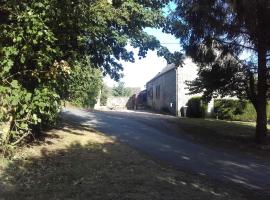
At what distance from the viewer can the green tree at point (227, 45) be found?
19734mm

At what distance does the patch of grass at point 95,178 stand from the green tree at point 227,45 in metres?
7.66

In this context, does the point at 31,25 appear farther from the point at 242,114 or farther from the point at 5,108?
the point at 242,114

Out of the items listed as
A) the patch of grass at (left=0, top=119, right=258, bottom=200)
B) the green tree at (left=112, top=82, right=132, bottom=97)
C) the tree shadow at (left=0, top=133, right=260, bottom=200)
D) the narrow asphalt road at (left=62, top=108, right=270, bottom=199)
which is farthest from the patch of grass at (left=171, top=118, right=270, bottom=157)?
the green tree at (left=112, top=82, right=132, bottom=97)

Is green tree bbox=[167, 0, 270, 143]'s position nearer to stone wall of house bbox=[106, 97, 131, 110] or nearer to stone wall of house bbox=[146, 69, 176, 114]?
stone wall of house bbox=[146, 69, 176, 114]

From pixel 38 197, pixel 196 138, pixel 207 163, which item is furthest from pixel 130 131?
pixel 38 197

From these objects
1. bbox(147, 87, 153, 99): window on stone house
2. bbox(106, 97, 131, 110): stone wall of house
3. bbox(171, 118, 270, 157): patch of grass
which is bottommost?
bbox(171, 118, 270, 157): patch of grass

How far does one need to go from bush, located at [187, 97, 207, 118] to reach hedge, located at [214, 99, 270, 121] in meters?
1.11

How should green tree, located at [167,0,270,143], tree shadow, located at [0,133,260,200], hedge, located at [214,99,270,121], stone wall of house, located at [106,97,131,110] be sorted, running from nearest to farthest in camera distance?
tree shadow, located at [0,133,260,200], green tree, located at [167,0,270,143], hedge, located at [214,99,270,121], stone wall of house, located at [106,97,131,110]

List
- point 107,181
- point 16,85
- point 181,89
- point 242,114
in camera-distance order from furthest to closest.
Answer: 1. point 181,89
2. point 242,114
3. point 16,85
4. point 107,181

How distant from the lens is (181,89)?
1714 inches

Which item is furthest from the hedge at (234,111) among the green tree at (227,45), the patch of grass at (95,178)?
the patch of grass at (95,178)

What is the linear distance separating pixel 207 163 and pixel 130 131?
7543 mm

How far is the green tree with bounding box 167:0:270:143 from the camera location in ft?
64.7

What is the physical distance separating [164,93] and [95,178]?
39.1 meters
